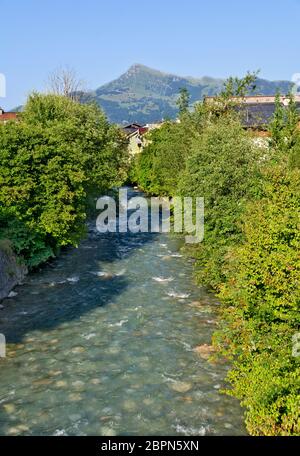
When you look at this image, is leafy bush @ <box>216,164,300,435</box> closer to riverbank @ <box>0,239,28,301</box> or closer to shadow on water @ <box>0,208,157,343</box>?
shadow on water @ <box>0,208,157,343</box>

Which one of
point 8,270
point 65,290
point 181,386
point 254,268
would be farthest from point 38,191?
point 254,268

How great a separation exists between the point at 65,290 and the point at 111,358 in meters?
6.84

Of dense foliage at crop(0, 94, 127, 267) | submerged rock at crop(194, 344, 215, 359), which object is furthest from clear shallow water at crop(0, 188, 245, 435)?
dense foliage at crop(0, 94, 127, 267)

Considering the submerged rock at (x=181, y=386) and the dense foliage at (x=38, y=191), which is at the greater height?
the dense foliage at (x=38, y=191)

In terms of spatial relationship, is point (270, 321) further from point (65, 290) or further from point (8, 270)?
point (8, 270)

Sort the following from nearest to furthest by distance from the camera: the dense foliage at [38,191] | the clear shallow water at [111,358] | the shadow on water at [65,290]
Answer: the clear shallow water at [111,358] < the shadow on water at [65,290] < the dense foliage at [38,191]

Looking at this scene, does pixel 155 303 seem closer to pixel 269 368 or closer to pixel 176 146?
pixel 269 368

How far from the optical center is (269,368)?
→ 9.96m

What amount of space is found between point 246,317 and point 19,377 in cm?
648

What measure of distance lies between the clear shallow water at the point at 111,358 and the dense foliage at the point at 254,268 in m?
1.09

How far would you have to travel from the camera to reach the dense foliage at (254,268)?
9583 mm

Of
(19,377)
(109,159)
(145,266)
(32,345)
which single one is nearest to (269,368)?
(19,377)

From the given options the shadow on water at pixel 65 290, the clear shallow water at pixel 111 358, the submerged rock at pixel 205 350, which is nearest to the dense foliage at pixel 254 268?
the submerged rock at pixel 205 350

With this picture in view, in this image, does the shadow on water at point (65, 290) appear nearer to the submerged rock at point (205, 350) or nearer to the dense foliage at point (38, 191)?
the dense foliage at point (38, 191)
